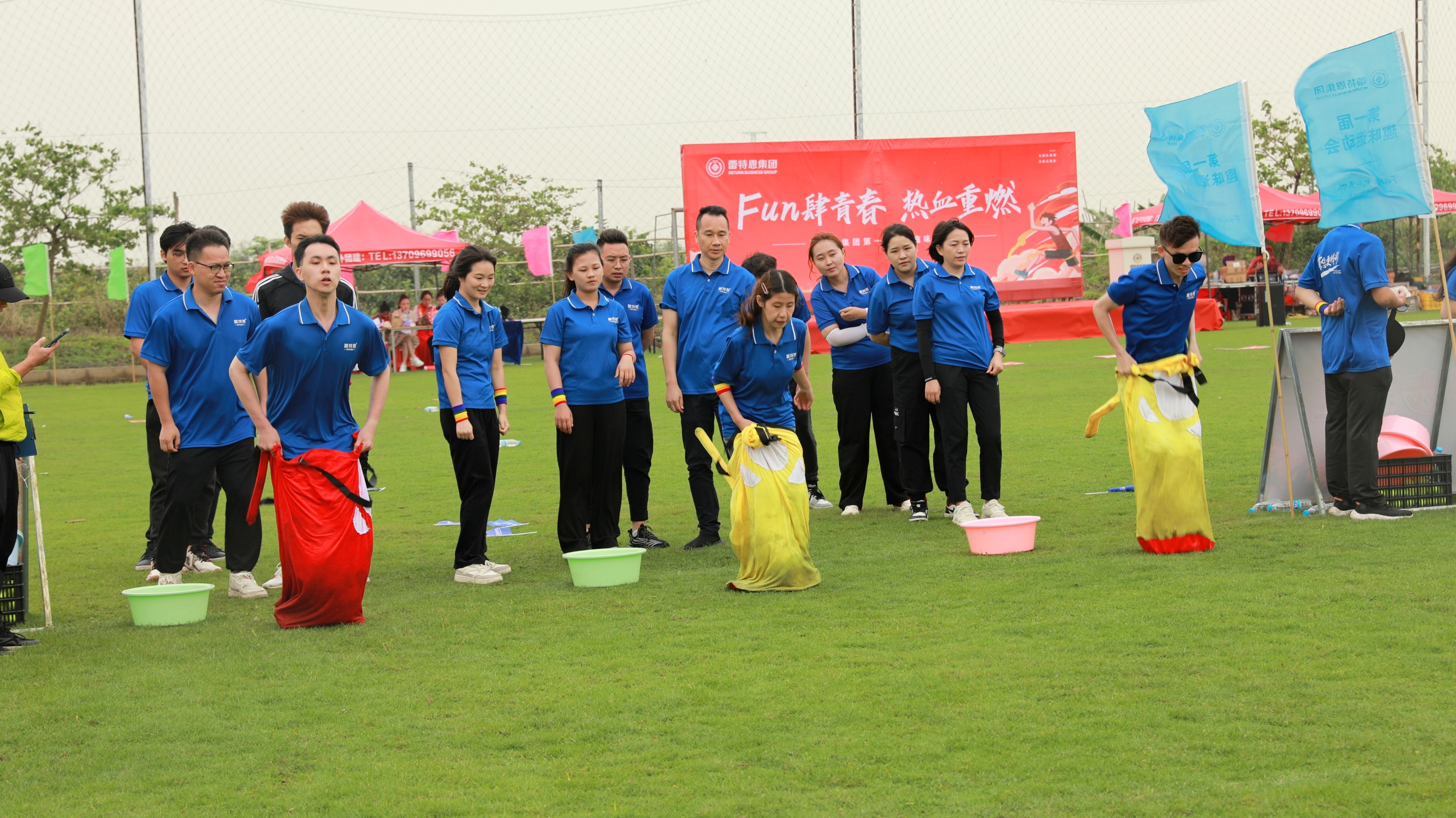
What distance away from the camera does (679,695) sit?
439 cm

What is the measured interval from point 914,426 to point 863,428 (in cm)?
46

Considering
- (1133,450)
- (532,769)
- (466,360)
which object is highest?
(466,360)

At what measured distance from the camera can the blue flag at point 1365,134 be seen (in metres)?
7.26

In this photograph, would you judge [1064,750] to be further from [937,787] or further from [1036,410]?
[1036,410]

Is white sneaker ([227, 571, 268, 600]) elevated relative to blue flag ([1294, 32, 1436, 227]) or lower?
lower

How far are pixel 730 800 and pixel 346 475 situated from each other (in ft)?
9.80

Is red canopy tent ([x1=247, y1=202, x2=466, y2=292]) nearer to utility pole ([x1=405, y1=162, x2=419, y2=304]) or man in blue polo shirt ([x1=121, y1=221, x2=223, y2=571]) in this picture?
utility pole ([x1=405, y1=162, x2=419, y2=304])

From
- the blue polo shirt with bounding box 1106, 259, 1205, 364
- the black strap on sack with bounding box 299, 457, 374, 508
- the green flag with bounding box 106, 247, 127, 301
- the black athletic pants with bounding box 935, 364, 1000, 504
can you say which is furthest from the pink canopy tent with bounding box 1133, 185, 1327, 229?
the black strap on sack with bounding box 299, 457, 374, 508

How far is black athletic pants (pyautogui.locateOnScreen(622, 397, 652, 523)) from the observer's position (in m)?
7.70

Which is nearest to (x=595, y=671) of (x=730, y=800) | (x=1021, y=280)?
(x=730, y=800)

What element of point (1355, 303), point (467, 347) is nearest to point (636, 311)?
point (467, 347)

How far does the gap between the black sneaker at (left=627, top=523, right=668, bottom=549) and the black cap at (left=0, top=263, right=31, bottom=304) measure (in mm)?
3500

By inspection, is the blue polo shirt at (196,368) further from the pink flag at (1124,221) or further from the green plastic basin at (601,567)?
the pink flag at (1124,221)

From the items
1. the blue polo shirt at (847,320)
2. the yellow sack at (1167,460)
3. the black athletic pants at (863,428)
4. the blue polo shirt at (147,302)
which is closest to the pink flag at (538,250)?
the blue polo shirt at (847,320)
